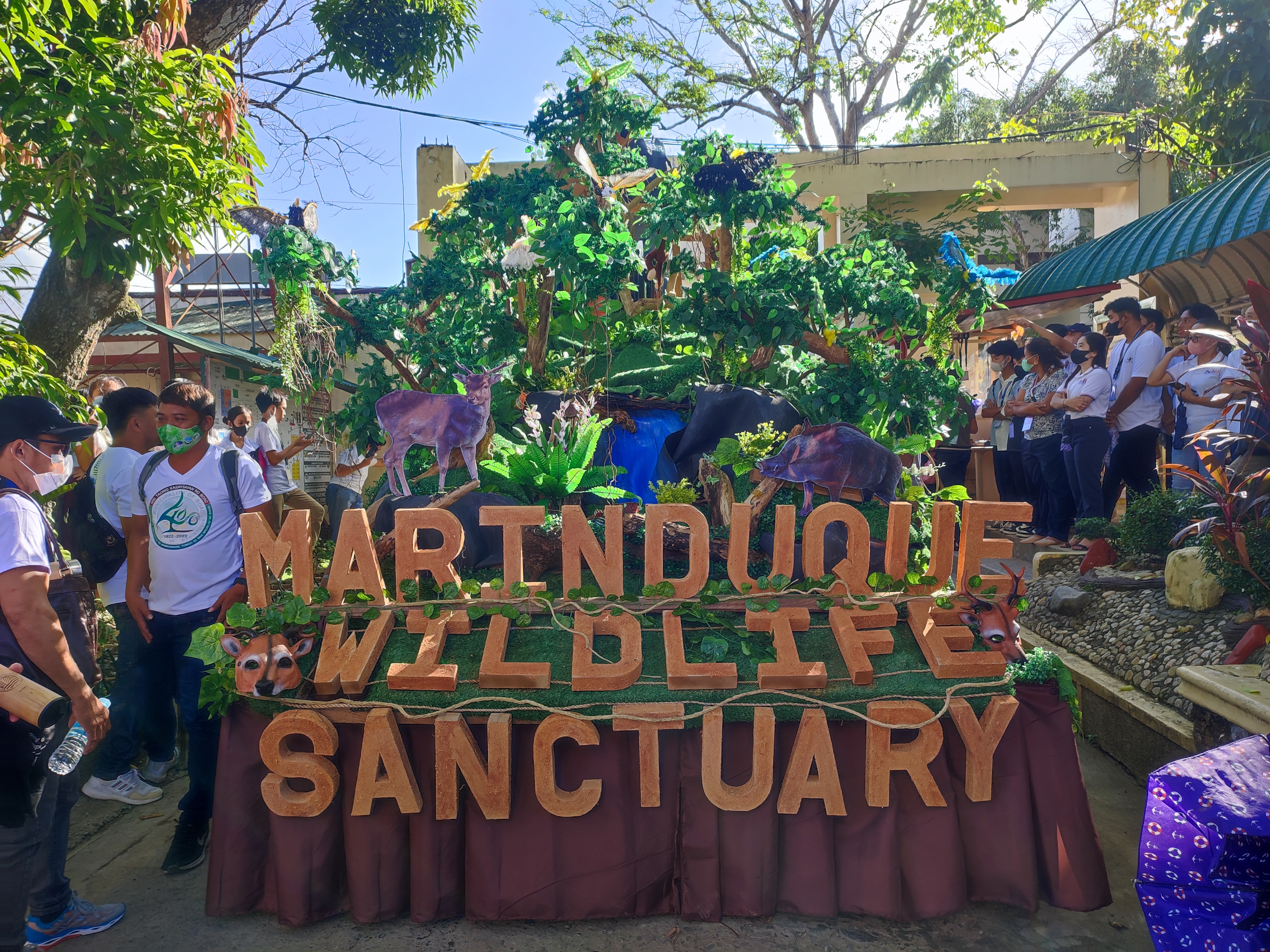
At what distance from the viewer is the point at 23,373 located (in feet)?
11.0

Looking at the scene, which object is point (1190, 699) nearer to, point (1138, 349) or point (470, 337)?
point (1138, 349)

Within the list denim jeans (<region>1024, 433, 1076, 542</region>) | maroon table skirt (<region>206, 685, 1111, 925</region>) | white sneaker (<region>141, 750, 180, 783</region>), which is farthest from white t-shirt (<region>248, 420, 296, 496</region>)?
denim jeans (<region>1024, 433, 1076, 542</region>)

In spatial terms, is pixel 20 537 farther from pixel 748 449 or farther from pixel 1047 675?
pixel 1047 675

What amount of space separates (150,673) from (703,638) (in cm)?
238

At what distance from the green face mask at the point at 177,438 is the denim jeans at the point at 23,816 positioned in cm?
108

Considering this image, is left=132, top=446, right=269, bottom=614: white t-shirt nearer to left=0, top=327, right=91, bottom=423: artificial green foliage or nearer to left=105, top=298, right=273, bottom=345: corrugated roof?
left=0, top=327, right=91, bottom=423: artificial green foliage

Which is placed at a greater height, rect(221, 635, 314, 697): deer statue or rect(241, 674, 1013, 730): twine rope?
rect(221, 635, 314, 697): deer statue

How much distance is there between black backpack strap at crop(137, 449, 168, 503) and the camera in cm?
317

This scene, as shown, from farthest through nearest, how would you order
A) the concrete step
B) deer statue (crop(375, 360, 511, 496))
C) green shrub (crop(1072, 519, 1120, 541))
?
green shrub (crop(1072, 519, 1120, 541)), deer statue (crop(375, 360, 511, 496)), the concrete step

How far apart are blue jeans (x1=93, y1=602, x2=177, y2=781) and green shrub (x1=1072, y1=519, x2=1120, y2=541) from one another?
5.48 meters

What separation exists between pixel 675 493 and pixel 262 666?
190 cm

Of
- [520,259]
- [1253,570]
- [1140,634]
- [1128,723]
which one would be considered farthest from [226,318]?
[1253,570]

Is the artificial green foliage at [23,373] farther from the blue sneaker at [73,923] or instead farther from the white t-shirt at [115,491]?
the blue sneaker at [73,923]

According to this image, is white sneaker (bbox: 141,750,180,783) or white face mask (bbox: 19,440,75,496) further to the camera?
white sneaker (bbox: 141,750,180,783)
